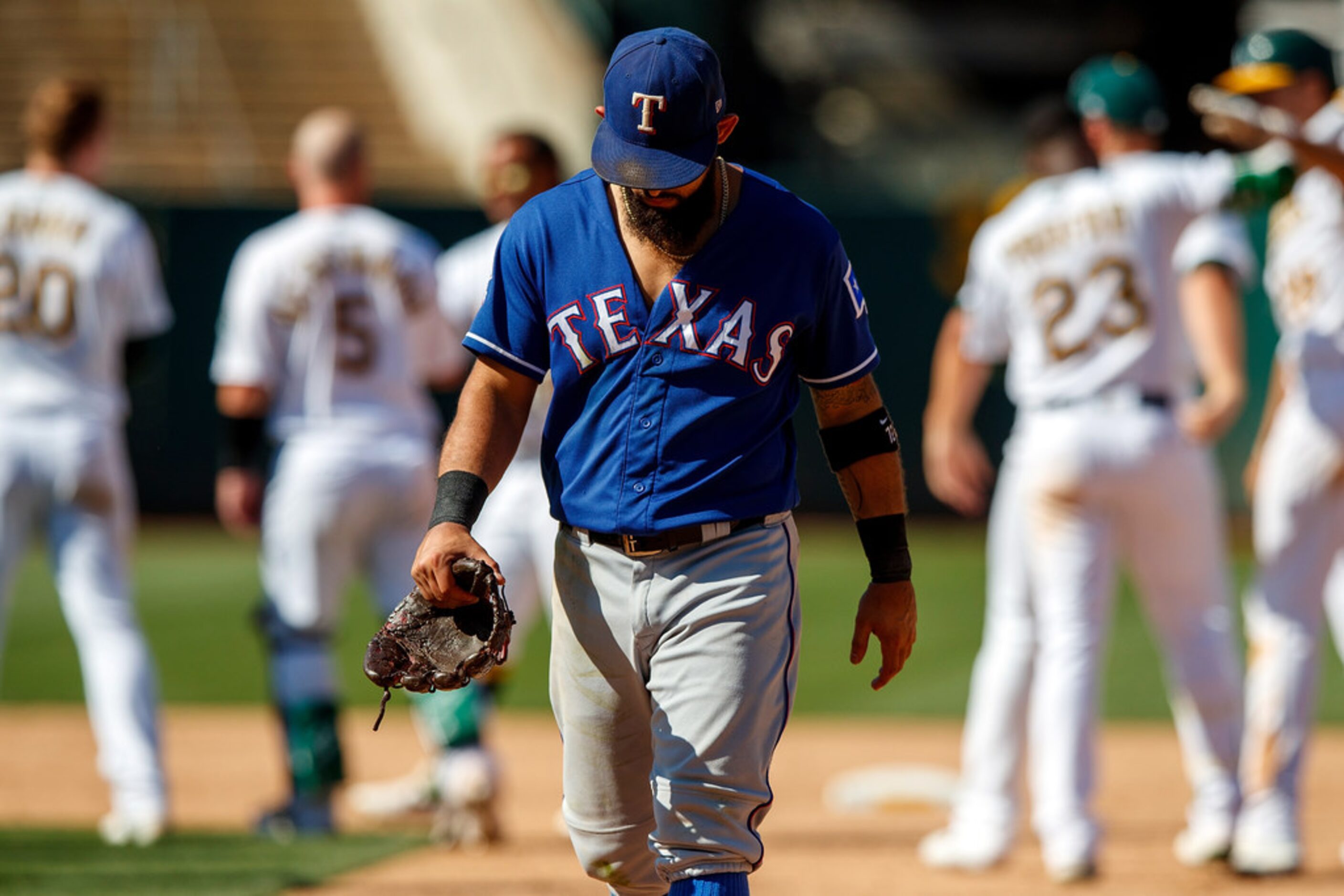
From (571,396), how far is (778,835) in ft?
10.1

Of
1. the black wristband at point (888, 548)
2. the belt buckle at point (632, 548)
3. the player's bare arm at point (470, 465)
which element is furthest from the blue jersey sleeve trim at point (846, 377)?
the player's bare arm at point (470, 465)

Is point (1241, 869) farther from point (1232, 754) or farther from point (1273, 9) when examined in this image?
point (1273, 9)

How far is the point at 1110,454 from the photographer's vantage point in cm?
540

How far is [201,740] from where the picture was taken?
825 cm

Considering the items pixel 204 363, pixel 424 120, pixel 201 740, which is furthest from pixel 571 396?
pixel 424 120

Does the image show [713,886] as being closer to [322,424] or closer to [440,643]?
[440,643]

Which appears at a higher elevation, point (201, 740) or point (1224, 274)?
point (1224, 274)

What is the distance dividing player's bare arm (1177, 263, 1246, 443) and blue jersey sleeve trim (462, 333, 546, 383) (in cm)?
268

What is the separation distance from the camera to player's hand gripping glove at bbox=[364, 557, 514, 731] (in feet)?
11.3

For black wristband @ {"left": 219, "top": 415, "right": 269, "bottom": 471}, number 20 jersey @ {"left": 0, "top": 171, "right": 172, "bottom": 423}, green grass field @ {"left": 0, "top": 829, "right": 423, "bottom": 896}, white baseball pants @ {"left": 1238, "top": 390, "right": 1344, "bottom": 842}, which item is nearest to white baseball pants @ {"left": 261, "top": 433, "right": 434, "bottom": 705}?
black wristband @ {"left": 219, "top": 415, "right": 269, "bottom": 471}

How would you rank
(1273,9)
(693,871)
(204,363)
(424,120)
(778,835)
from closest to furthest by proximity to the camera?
(693,871) < (778,835) < (204,363) < (424,120) < (1273,9)

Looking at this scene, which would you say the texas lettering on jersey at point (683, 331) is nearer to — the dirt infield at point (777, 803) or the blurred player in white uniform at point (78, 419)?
the dirt infield at point (777, 803)

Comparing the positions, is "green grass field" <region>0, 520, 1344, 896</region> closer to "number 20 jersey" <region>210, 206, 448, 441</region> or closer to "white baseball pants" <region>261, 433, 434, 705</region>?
"white baseball pants" <region>261, 433, 434, 705</region>

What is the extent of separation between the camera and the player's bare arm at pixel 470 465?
3.40 metres
